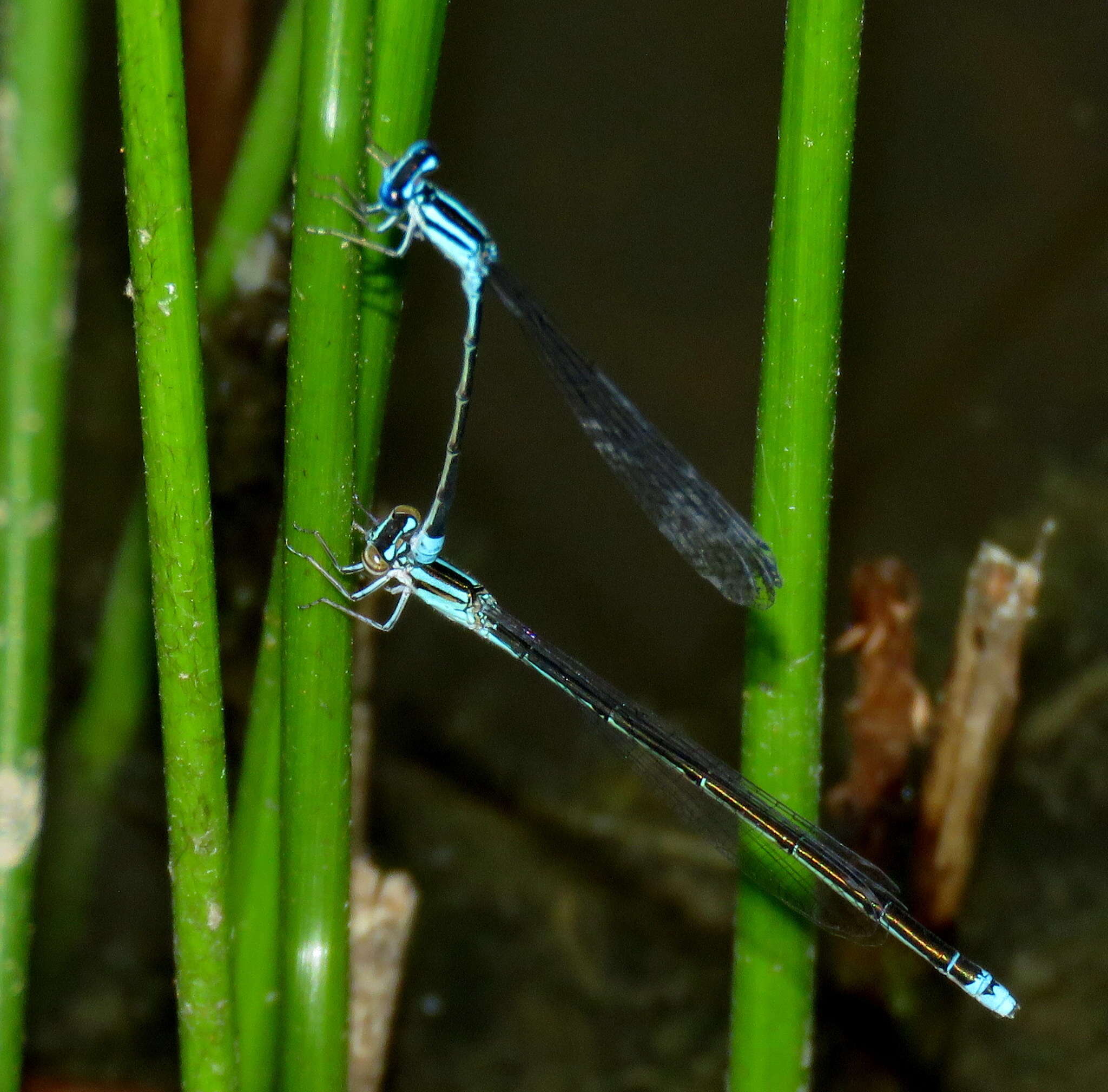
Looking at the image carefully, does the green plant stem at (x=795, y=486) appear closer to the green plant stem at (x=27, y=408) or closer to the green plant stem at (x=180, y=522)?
the green plant stem at (x=180, y=522)


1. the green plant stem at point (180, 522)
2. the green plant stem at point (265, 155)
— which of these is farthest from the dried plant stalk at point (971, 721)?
the green plant stem at point (180, 522)

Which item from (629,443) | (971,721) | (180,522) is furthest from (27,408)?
(971,721)

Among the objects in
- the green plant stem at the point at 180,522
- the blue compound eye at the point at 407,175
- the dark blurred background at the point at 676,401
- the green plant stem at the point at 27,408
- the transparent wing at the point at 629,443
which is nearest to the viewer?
the green plant stem at the point at 180,522

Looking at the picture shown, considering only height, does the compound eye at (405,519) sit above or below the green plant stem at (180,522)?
above

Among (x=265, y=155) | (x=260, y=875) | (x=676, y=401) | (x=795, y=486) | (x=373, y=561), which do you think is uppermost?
(x=676, y=401)

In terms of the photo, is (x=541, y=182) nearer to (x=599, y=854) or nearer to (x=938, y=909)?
(x=599, y=854)

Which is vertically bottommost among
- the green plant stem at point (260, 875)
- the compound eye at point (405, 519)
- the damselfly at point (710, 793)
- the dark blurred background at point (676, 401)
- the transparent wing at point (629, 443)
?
the green plant stem at point (260, 875)

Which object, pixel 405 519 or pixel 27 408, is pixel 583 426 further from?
pixel 27 408

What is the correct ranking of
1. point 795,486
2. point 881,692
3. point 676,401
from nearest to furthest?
point 795,486
point 881,692
point 676,401

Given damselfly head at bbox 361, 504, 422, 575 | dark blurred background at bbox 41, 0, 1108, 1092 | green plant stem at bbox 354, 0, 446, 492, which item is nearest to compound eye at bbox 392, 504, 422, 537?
damselfly head at bbox 361, 504, 422, 575
